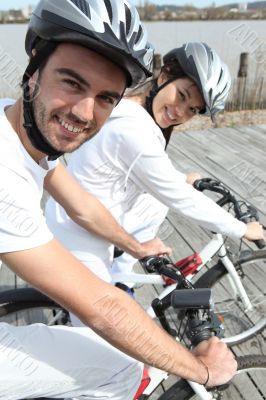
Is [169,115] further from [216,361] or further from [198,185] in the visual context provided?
[216,361]

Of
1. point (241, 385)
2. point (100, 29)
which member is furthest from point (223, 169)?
point (100, 29)

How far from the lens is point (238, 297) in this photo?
10.3 feet

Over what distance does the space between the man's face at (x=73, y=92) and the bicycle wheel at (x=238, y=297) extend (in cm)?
169

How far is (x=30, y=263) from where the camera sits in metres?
1.25

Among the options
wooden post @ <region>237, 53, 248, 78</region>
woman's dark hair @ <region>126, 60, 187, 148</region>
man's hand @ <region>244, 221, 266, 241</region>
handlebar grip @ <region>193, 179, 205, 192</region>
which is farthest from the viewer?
wooden post @ <region>237, 53, 248, 78</region>

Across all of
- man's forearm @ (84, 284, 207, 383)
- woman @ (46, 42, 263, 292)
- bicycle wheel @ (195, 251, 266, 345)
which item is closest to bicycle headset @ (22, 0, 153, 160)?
woman @ (46, 42, 263, 292)

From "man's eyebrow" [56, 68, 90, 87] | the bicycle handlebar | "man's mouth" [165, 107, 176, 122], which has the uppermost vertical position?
"man's eyebrow" [56, 68, 90, 87]

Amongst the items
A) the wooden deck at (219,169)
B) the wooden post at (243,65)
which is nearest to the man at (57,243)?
the wooden deck at (219,169)

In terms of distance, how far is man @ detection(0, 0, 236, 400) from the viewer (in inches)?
50.0

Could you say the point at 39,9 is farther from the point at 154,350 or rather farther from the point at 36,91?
the point at 154,350

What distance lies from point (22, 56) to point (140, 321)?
53.3ft

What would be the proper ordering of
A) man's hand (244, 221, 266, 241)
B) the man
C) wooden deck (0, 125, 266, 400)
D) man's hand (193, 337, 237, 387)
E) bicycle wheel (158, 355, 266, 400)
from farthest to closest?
1. wooden deck (0, 125, 266, 400)
2. man's hand (244, 221, 266, 241)
3. bicycle wheel (158, 355, 266, 400)
4. man's hand (193, 337, 237, 387)
5. the man

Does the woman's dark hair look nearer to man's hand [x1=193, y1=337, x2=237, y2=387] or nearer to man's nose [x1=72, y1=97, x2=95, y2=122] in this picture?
man's nose [x1=72, y1=97, x2=95, y2=122]

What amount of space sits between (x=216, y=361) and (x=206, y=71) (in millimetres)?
1671
